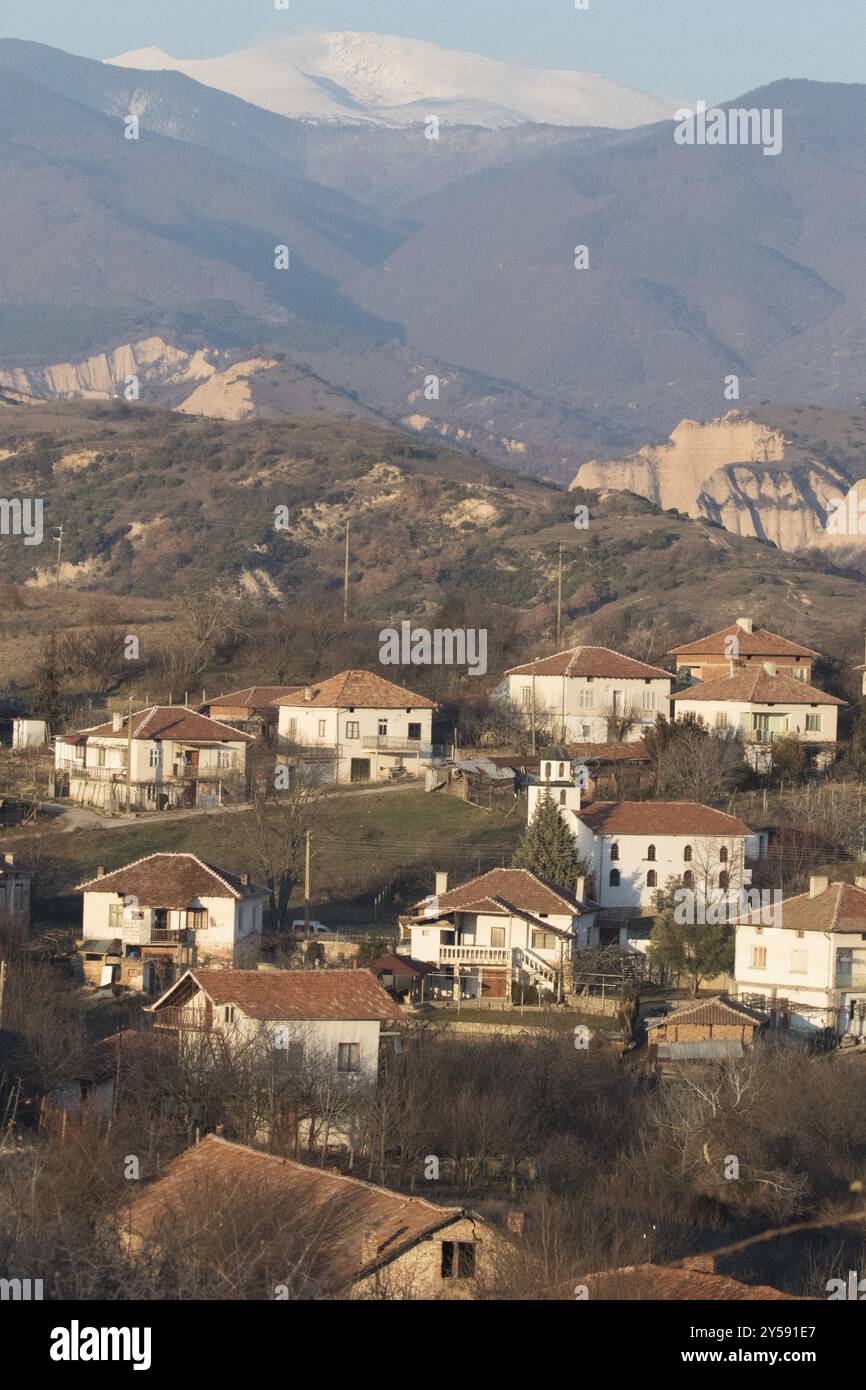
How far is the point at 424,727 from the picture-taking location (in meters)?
57.7

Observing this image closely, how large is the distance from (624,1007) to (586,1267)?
14474 millimetres

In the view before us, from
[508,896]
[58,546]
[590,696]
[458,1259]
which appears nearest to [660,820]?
[508,896]

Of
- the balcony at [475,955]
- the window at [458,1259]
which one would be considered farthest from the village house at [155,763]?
the window at [458,1259]

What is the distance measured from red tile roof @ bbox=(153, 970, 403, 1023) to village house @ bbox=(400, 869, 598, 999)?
5.11 metres

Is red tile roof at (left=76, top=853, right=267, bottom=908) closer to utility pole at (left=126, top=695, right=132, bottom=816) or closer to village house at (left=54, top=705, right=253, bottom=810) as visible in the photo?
utility pole at (left=126, top=695, right=132, bottom=816)

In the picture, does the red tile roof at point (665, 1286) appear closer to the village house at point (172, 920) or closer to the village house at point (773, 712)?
the village house at point (172, 920)

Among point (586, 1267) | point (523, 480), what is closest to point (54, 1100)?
point (586, 1267)

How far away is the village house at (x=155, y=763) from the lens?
52.9 metres

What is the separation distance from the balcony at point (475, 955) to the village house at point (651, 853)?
4.03 m

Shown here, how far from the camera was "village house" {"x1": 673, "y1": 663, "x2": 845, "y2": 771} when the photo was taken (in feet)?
189

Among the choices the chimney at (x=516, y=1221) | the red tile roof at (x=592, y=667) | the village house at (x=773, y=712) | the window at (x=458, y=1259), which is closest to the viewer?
the window at (x=458, y=1259)

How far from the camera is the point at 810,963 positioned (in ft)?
139

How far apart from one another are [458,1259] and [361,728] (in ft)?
109

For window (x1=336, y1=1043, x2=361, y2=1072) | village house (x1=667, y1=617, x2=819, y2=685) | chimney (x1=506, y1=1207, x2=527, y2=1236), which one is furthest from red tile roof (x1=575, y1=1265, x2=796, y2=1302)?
village house (x1=667, y1=617, x2=819, y2=685)
